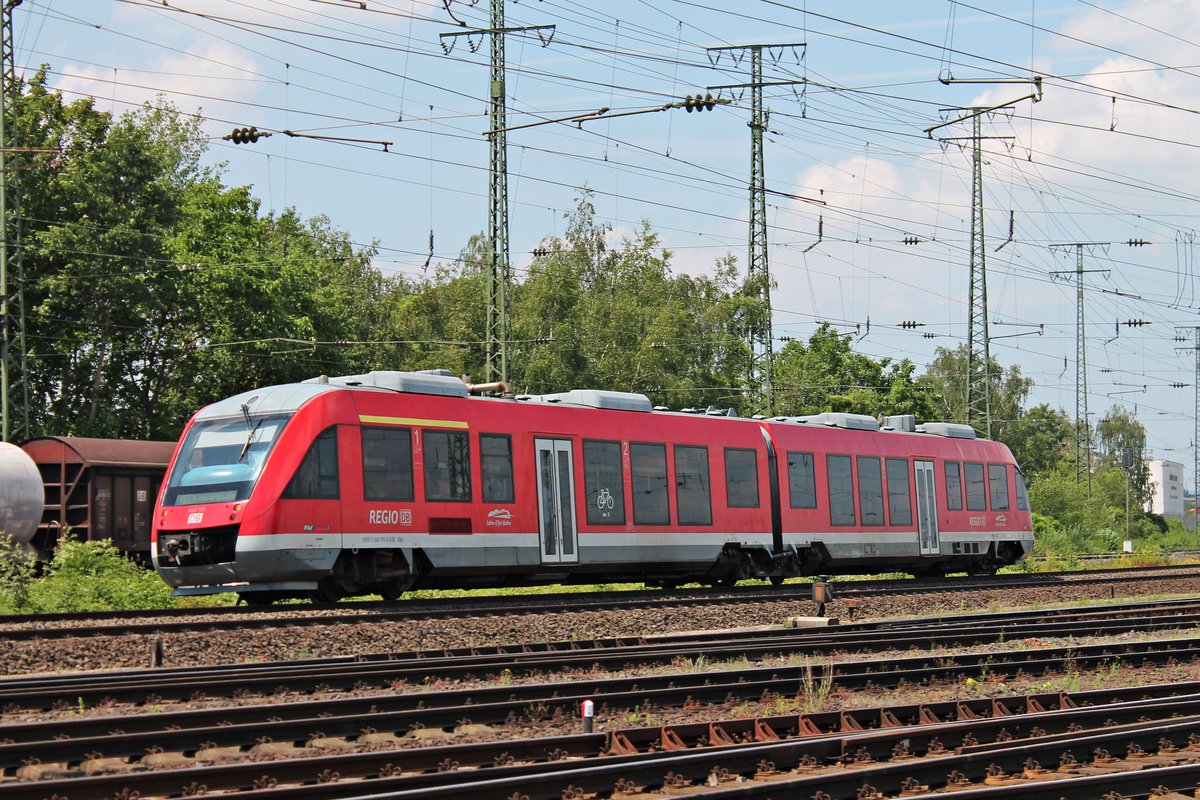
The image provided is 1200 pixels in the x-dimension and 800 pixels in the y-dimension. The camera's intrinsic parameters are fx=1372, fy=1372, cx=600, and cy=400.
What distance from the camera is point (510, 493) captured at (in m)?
22.3

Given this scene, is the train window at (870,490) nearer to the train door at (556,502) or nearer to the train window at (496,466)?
the train door at (556,502)

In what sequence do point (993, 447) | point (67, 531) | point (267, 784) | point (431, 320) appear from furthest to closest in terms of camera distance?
1. point (431, 320)
2. point (993, 447)
3. point (67, 531)
4. point (267, 784)

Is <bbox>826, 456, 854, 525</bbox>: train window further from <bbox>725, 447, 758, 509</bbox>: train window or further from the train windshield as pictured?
the train windshield

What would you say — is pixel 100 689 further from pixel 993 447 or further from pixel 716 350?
pixel 716 350

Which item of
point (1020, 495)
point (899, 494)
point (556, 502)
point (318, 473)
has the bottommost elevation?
point (1020, 495)

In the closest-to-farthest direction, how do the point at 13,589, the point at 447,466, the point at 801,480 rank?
1. the point at 13,589
2. the point at 447,466
3. the point at 801,480

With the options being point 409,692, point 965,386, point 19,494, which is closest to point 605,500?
point 19,494

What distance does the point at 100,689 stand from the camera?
11.4 m

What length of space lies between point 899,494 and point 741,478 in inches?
234

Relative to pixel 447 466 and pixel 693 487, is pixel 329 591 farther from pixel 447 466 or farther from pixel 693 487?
pixel 693 487

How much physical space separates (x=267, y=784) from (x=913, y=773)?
4.00 metres

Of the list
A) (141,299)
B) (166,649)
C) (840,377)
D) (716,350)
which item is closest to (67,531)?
(166,649)

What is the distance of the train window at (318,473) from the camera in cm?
1898

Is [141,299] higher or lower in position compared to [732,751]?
higher
